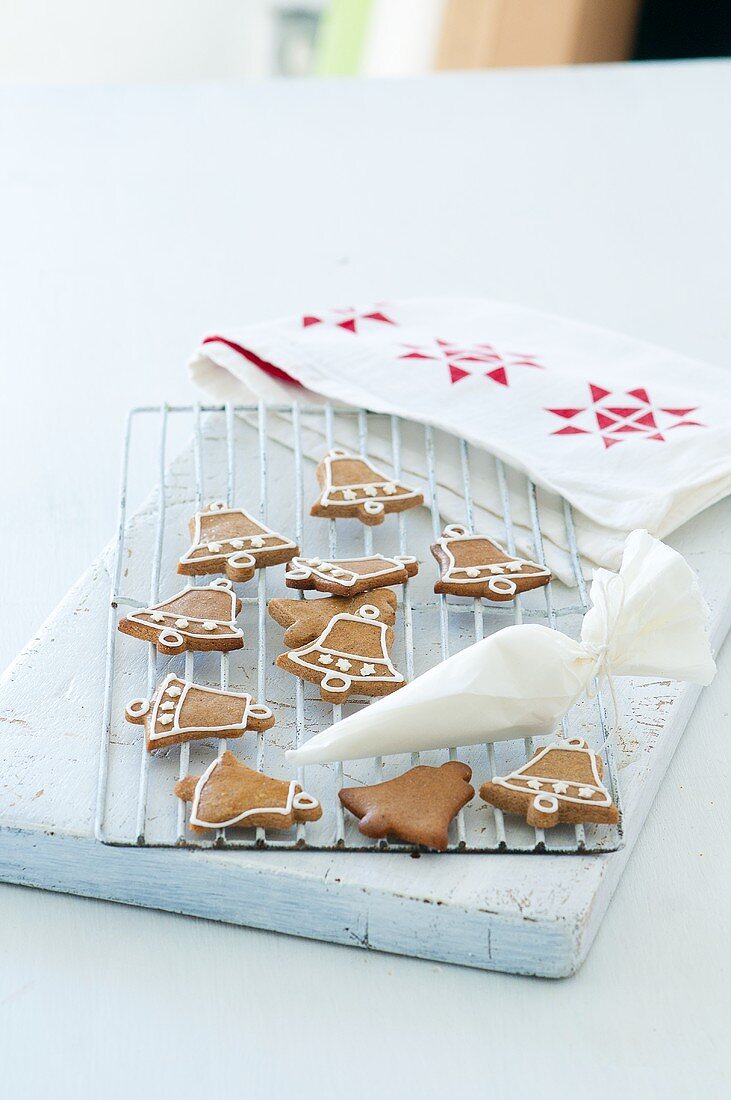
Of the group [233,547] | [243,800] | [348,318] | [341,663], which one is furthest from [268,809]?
[348,318]

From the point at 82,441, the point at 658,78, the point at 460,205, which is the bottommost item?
the point at 82,441

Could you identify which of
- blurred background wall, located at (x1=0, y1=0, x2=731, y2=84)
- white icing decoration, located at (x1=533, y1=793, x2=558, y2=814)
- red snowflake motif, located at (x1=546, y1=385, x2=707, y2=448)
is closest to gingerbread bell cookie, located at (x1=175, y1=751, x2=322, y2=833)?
white icing decoration, located at (x1=533, y1=793, x2=558, y2=814)

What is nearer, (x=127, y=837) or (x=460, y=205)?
(x=127, y=837)

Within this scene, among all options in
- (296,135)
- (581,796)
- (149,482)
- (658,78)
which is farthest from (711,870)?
(658,78)

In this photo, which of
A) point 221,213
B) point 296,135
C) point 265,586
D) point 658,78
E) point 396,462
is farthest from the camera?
point 658,78

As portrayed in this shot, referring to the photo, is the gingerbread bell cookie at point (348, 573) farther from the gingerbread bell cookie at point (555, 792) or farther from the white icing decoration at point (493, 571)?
the gingerbread bell cookie at point (555, 792)

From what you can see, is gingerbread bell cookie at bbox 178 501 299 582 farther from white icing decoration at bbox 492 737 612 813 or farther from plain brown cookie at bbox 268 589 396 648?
white icing decoration at bbox 492 737 612 813

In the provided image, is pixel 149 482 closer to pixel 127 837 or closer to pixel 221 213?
pixel 127 837

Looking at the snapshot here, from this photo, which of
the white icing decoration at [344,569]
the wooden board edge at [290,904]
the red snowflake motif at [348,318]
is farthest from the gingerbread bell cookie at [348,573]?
the red snowflake motif at [348,318]
